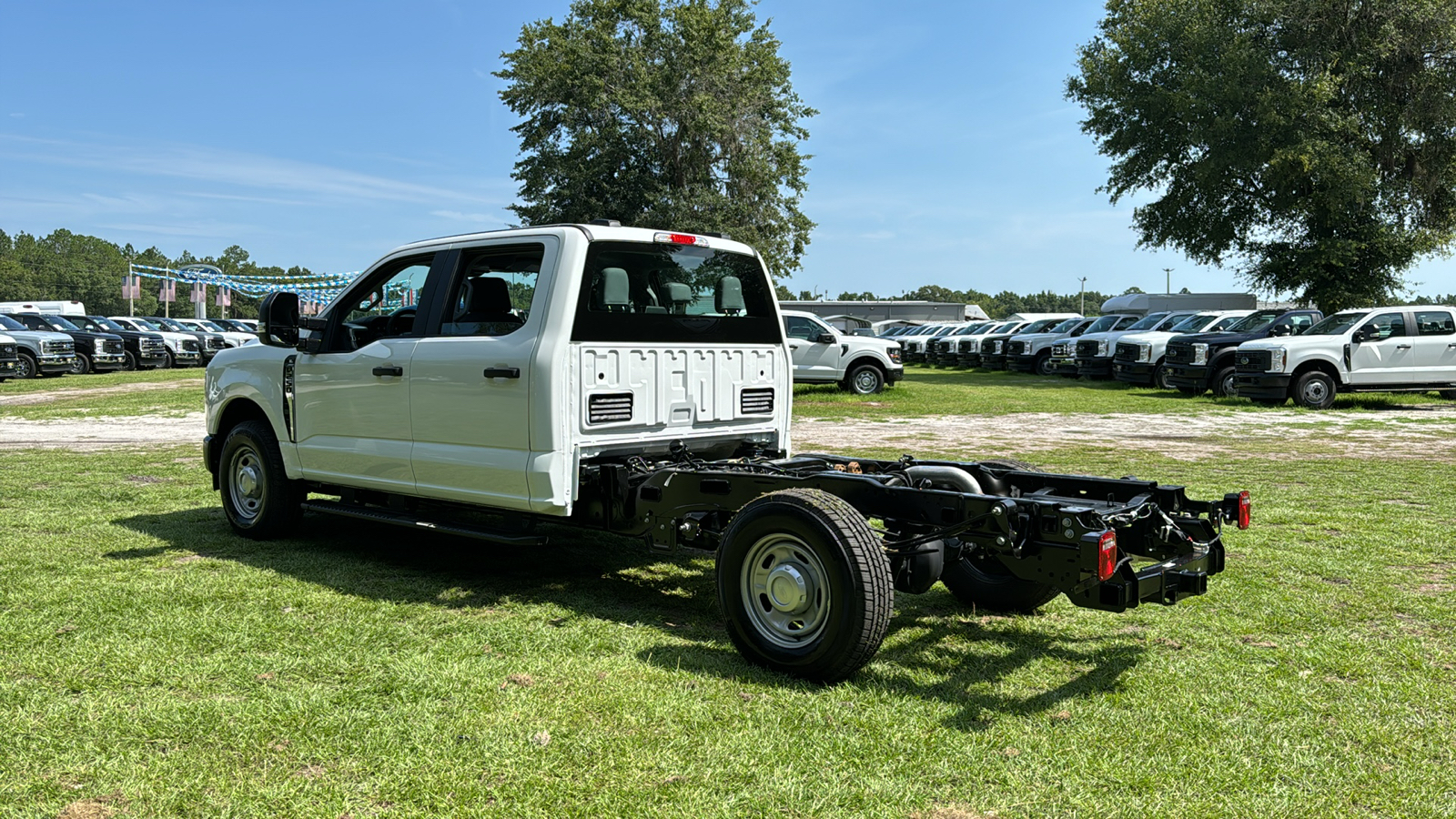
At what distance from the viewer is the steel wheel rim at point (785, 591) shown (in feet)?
14.4

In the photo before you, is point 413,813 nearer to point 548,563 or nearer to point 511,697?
point 511,697

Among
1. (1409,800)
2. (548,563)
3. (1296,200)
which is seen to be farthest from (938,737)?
(1296,200)

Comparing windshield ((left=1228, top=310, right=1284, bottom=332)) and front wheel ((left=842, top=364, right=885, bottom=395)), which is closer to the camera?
front wheel ((left=842, top=364, right=885, bottom=395))

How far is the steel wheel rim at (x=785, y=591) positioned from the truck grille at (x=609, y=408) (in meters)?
1.44

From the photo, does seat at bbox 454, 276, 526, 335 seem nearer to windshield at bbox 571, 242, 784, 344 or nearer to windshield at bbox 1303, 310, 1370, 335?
windshield at bbox 571, 242, 784, 344

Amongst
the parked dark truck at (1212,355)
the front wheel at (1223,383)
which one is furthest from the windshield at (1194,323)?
the front wheel at (1223,383)

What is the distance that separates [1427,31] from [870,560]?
3185cm

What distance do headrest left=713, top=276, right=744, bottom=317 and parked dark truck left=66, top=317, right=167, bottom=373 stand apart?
1250 inches

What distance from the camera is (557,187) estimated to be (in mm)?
42906

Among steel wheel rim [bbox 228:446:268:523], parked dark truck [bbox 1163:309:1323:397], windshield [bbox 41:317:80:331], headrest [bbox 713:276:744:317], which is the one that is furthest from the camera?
windshield [bbox 41:317:80:331]

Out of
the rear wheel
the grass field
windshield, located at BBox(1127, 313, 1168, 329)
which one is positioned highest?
windshield, located at BBox(1127, 313, 1168, 329)

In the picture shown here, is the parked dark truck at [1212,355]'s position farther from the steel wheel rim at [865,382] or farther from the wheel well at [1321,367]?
the steel wheel rim at [865,382]

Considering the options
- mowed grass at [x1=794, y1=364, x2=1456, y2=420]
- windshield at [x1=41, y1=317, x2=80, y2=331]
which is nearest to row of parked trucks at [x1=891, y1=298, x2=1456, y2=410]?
mowed grass at [x1=794, y1=364, x2=1456, y2=420]

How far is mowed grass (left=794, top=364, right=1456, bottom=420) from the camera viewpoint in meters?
19.0
